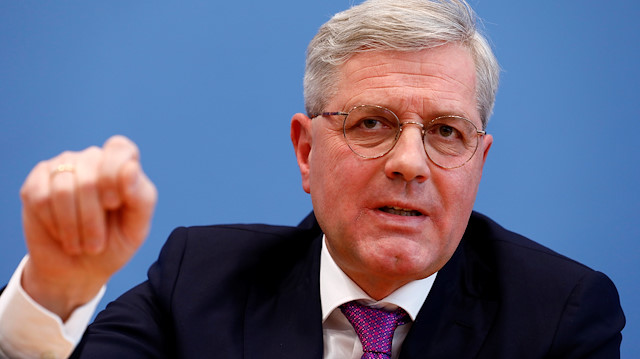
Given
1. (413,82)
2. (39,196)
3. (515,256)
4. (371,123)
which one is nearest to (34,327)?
(39,196)

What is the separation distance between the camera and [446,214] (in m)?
1.71

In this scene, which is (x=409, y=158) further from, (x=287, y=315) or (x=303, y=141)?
(x=287, y=315)

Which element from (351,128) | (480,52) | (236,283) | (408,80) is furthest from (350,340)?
(480,52)

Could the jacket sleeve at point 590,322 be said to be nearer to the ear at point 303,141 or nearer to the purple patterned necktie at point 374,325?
the purple patterned necktie at point 374,325

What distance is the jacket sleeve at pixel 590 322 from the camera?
1.73 m

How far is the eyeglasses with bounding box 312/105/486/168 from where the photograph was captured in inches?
68.0

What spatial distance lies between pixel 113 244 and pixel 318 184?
0.78 metres

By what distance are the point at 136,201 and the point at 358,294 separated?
36.9 inches

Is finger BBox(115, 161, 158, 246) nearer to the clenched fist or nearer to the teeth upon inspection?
the clenched fist

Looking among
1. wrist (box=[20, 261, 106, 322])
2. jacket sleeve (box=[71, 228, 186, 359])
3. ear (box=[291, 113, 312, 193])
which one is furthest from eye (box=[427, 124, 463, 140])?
wrist (box=[20, 261, 106, 322])

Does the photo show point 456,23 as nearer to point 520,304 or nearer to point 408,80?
point 408,80

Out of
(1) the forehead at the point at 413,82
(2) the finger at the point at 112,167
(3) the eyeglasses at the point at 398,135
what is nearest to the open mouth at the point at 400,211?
(3) the eyeglasses at the point at 398,135

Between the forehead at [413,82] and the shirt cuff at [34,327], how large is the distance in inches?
33.0

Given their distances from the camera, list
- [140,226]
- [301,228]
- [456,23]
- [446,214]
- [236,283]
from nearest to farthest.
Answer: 1. [140,226]
2. [446,214]
3. [456,23]
4. [236,283]
5. [301,228]
